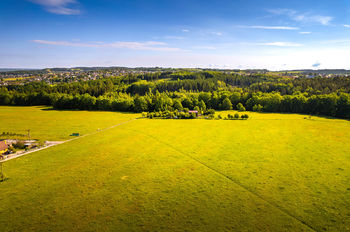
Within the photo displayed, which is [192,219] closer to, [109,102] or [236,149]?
[236,149]

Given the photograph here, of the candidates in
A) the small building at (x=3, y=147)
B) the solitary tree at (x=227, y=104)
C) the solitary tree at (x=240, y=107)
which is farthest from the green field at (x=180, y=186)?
the solitary tree at (x=227, y=104)

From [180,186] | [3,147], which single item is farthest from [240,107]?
[3,147]

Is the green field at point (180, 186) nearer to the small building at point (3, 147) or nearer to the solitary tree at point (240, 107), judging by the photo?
the small building at point (3, 147)

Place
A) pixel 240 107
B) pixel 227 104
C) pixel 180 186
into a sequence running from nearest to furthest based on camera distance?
pixel 180 186, pixel 240 107, pixel 227 104

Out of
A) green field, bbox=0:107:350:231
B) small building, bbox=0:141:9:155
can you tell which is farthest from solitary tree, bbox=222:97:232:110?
small building, bbox=0:141:9:155

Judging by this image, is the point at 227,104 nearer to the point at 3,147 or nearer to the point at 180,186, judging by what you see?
the point at 180,186

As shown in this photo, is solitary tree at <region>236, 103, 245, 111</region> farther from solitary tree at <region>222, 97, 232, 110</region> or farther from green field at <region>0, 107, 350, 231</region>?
green field at <region>0, 107, 350, 231</region>

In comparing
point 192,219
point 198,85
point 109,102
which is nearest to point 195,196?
point 192,219

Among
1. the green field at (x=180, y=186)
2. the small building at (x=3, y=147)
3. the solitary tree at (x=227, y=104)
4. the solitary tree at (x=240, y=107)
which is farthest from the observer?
the solitary tree at (x=227, y=104)
